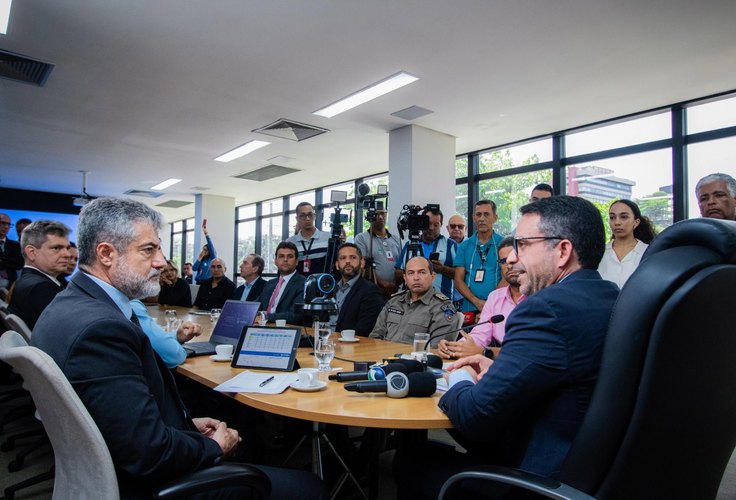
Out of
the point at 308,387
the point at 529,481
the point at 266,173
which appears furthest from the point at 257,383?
the point at 266,173

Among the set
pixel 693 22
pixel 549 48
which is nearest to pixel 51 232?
pixel 549 48

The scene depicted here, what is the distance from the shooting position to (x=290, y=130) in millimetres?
6082

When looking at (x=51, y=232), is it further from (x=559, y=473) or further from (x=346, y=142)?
(x=346, y=142)

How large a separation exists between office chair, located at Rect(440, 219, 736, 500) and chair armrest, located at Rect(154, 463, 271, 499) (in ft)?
2.20

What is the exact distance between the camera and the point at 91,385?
106cm

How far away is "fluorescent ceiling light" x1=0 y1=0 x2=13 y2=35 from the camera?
3.25 m

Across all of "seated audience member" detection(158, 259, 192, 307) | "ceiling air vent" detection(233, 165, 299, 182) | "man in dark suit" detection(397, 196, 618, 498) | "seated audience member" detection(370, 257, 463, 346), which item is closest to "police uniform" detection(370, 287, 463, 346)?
"seated audience member" detection(370, 257, 463, 346)

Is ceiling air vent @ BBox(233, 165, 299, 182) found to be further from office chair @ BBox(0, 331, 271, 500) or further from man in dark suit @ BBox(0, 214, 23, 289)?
office chair @ BBox(0, 331, 271, 500)

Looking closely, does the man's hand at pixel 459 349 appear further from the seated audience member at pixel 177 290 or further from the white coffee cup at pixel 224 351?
the seated audience member at pixel 177 290

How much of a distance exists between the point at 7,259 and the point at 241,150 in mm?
3314

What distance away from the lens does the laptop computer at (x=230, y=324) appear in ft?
7.99

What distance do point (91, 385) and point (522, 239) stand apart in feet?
4.04

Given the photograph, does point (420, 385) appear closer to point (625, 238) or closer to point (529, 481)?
point (529, 481)

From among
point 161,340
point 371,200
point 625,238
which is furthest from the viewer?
point 371,200
